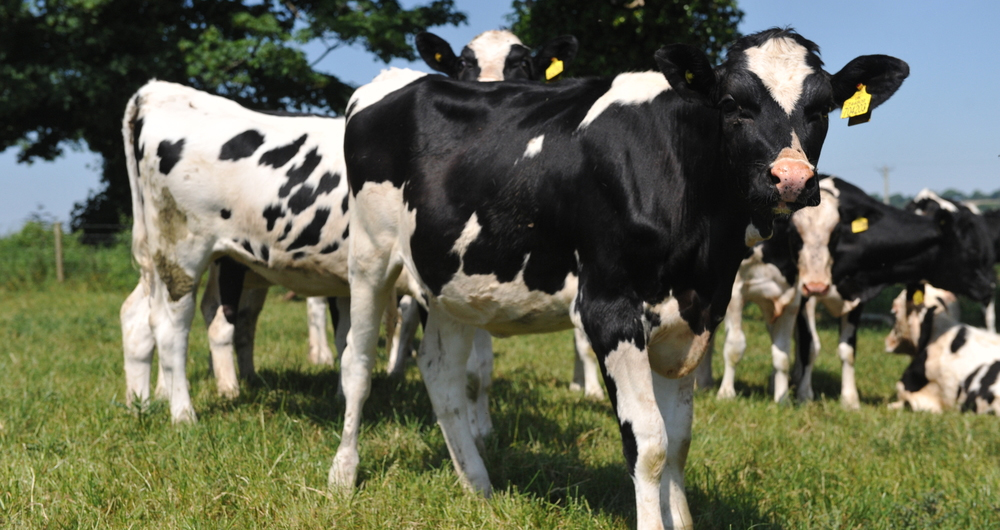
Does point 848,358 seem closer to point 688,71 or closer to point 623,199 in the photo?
point 623,199

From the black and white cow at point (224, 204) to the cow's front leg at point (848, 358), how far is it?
13.8ft

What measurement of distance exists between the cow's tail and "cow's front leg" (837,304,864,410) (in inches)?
241

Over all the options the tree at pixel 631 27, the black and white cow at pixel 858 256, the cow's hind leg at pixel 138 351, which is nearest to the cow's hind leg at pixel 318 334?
the cow's hind leg at pixel 138 351

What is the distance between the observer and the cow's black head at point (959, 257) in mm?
9422

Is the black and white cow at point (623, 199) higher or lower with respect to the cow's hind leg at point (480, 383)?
higher

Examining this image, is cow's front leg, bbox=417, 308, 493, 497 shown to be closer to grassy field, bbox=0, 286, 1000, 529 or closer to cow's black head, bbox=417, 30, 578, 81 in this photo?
grassy field, bbox=0, 286, 1000, 529

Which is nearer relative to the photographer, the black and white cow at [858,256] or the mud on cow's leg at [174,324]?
the mud on cow's leg at [174,324]

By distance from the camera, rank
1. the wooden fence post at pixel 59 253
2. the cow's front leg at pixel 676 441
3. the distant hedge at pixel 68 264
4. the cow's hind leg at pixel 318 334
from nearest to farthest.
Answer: the cow's front leg at pixel 676 441
the cow's hind leg at pixel 318 334
the distant hedge at pixel 68 264
the wooden fence post at pixel 59 253

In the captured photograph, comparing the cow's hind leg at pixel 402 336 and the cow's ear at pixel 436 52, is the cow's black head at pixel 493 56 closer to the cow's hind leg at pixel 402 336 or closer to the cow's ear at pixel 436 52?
the cow's ear at pixel 436 52

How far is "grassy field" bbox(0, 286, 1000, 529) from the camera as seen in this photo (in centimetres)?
365

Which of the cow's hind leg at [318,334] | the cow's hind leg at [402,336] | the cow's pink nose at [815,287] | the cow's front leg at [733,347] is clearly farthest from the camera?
the cow's hind leg at [318,334]

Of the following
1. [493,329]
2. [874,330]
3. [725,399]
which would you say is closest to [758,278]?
[725,399]

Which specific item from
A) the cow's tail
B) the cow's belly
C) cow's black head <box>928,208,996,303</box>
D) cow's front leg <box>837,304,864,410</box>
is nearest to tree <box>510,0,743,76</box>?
cow's black head <box>928,208,996,303</box>

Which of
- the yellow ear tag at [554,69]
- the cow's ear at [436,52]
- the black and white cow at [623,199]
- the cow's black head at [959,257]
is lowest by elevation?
the cow's black head at [959,257]
